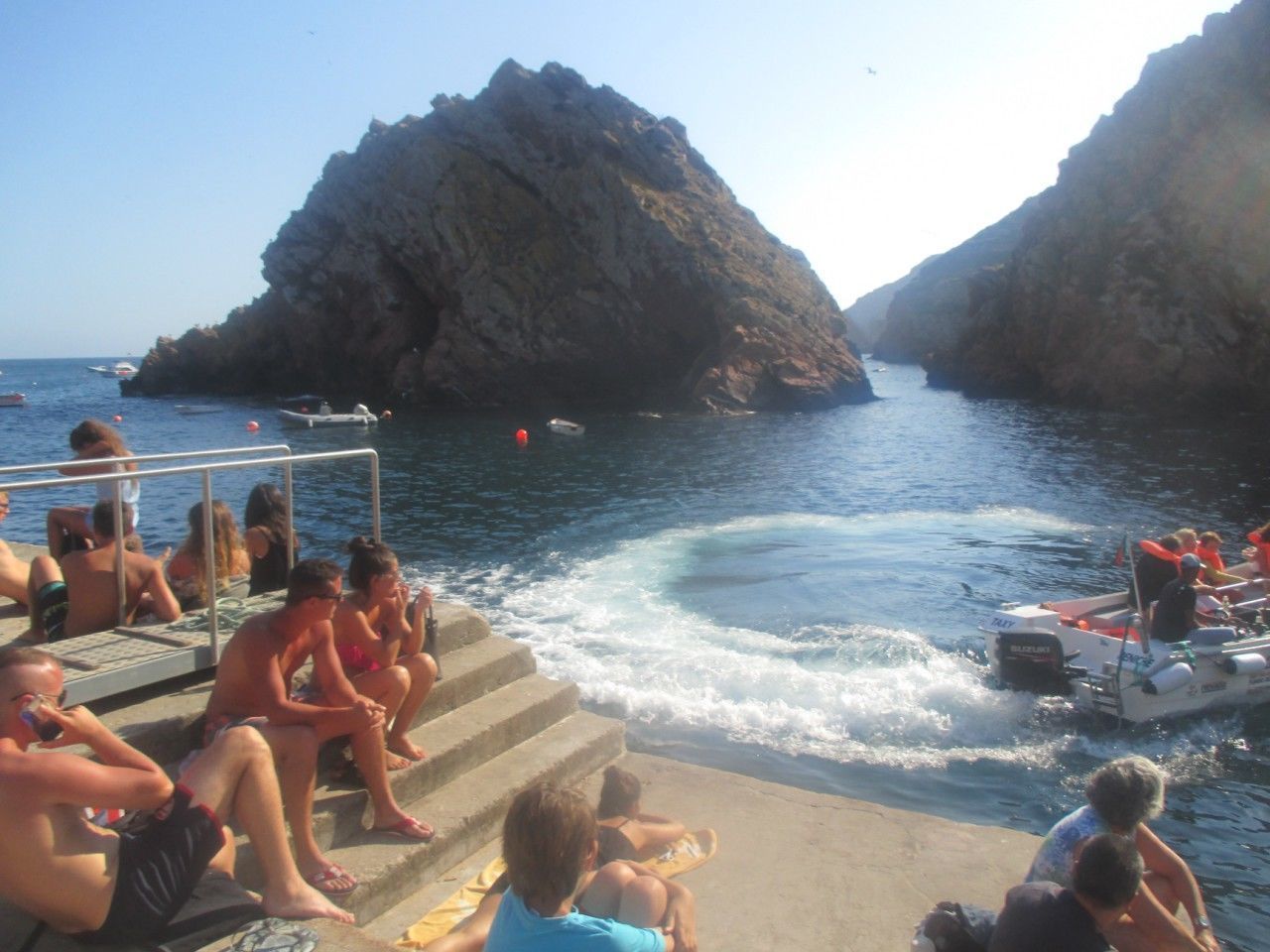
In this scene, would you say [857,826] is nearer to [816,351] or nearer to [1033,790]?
[1033,790]

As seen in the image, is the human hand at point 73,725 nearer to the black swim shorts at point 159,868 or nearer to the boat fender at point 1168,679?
the black swim shorts at point 159,868

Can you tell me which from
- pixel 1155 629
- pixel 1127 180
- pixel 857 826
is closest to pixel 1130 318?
pixel 1127 180

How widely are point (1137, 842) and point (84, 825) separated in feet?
16.2

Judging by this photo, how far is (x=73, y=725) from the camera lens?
11.2 feet

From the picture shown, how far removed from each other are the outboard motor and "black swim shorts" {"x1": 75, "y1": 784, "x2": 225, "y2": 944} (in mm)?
9666

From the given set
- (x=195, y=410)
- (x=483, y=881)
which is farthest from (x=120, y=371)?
(x=483, y=881)

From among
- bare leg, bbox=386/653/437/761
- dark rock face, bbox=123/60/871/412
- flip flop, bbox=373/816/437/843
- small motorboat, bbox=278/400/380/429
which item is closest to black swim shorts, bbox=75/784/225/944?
flip flop, bbox=373/816/437/843

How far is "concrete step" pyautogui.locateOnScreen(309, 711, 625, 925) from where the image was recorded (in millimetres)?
4875

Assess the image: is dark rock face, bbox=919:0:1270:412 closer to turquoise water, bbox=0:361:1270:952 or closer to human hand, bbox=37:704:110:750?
turquoise water, bbox=0:361:1270:952

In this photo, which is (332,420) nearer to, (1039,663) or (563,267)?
(563,267)

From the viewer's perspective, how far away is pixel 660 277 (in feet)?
210

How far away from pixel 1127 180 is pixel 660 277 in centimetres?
3214

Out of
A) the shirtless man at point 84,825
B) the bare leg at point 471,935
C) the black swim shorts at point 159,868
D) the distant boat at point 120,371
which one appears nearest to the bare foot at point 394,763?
the bare leg at point 471,935

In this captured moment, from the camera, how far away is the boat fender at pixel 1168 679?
→ 1057 centimetres
